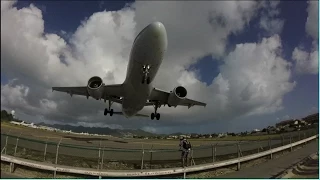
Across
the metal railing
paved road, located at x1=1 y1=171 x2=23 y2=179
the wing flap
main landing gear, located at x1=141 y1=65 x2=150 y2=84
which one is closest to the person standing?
the metal railing

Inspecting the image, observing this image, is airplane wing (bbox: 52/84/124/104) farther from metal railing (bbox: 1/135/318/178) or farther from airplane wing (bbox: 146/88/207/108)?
metal railing (bbox: 1/135/318/178)

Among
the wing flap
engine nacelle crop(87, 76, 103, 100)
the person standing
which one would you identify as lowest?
the person standing

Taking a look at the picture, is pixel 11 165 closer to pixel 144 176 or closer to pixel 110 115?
pixel 144 176

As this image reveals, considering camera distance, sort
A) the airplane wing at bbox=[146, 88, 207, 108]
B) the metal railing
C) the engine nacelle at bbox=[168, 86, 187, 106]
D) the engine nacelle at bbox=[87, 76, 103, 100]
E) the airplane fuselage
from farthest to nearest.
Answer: the airplane wing at bbox=[146, 88, 207, 108]
the engine nacelle at bbox=[168, 86, 187, 106]
the engine nacelle at bbox=[87, 76, 103, 100]
the airplane fuselage
the metal railing

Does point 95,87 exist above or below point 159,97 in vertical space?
below

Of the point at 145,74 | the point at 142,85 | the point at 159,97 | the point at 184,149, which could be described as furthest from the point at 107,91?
the point at 184,149

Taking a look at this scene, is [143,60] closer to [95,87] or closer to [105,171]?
[95,87]
